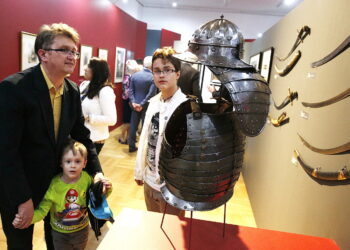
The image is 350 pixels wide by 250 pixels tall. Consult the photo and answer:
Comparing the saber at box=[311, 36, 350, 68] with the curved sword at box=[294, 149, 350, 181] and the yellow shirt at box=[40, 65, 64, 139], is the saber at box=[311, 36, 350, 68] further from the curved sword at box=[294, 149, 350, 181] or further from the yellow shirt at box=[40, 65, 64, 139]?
the yellow shirt at box=[40, 65, 64, 139]

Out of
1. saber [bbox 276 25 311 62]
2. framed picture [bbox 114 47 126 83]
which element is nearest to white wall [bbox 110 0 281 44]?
framed picture [bbox 114 47 126 83]

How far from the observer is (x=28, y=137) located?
5.44 feet

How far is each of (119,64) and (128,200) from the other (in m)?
5.04

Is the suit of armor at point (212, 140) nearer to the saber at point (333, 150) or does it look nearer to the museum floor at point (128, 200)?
the saber at point (333, 150)

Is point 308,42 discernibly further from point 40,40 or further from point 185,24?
point 185,24

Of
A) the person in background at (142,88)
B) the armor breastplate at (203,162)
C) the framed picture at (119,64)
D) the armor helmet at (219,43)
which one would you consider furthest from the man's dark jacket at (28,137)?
the framed picture at (119,64)

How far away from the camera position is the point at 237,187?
15.3 feet

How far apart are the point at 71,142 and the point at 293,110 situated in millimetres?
1899

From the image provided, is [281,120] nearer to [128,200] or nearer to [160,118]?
[160,118]

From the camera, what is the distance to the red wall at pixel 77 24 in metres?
3.45

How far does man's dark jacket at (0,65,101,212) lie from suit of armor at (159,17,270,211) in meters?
0.75

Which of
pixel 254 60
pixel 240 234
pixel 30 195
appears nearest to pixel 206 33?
pixel 240 234

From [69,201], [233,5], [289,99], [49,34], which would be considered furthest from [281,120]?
[233,5]

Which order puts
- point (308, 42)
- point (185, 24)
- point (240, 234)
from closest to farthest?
point (240, 234)
point (308, 42)
point (185, 24)
